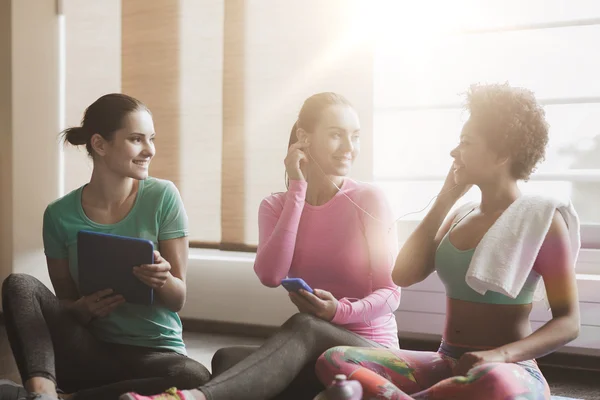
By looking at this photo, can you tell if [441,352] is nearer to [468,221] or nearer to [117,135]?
[468,221]

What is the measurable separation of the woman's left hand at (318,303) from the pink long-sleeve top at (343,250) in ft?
0.36

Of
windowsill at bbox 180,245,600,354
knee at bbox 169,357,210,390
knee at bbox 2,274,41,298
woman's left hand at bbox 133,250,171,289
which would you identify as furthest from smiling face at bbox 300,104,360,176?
windowsill at bbox 180,245,600,354

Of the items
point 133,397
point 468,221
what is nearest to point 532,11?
point 468,221

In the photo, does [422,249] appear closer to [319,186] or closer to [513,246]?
[513,246]

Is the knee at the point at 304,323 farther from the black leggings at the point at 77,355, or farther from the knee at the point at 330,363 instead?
the black leggings at the point at 77,355

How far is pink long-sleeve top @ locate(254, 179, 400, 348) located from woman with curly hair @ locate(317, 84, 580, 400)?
11 cm

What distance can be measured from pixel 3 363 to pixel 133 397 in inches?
51.7

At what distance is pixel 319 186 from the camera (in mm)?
1761

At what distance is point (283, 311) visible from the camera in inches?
109

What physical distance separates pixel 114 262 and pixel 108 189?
261mm

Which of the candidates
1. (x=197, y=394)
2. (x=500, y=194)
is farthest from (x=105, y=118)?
(x=500, y=194)

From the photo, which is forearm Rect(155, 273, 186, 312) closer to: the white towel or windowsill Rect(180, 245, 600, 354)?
the white towel

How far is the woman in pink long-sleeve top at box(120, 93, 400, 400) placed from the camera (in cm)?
155

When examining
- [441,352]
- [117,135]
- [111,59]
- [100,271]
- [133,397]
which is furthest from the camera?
[111,59]
